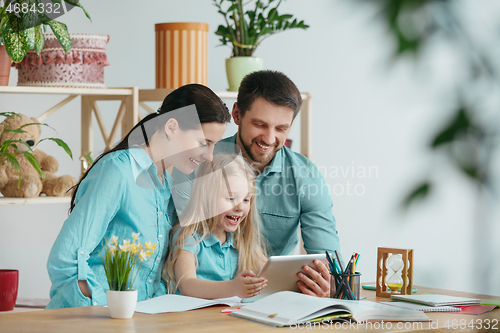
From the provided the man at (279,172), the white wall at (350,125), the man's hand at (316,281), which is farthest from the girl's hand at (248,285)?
the man at (279,172)

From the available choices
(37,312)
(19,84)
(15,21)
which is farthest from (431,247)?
(19,84)

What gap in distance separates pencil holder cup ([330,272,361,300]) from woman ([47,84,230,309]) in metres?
0.55

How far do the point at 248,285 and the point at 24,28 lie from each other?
1426 millimetres

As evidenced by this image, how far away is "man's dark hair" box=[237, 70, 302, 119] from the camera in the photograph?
1955 millimetres

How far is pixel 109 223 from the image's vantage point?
5.23 feet

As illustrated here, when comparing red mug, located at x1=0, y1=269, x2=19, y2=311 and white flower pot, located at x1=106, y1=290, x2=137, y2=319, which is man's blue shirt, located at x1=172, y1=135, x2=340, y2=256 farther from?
red mug, located at x1=0, y1=269, x2=19, y2=311

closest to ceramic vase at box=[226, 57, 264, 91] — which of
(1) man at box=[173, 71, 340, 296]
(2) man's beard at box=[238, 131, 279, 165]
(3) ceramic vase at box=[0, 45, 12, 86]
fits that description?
(1) man at box=[173, 71, 340, 296]

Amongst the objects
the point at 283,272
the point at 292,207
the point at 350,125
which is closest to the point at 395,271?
the point at 283,272

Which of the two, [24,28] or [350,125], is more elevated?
[24,28]

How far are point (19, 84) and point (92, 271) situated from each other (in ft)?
3.90

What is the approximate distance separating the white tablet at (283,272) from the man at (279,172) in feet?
1.85

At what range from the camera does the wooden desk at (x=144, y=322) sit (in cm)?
110

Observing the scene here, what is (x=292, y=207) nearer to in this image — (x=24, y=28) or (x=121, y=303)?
(x=121, y=303)

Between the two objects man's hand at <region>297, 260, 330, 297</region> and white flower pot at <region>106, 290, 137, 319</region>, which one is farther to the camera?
man's hand at <region>297, 260, 330, 297</region>
